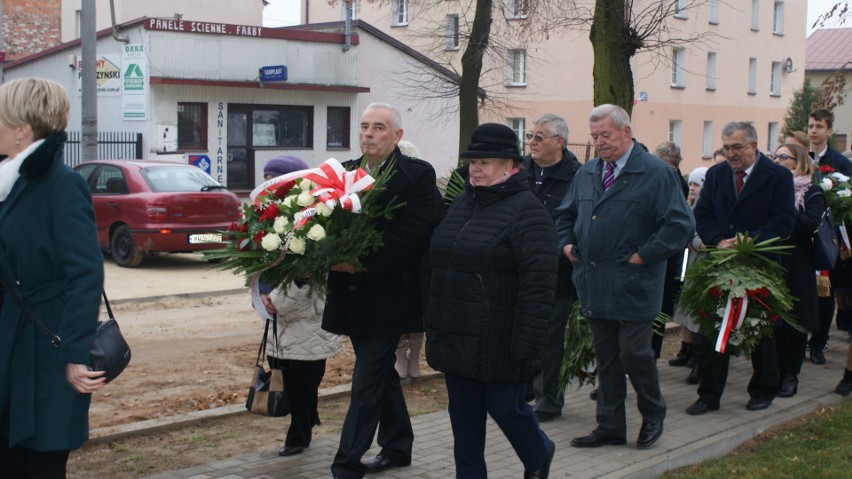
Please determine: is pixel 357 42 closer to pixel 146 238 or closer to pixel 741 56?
pixel 146 238

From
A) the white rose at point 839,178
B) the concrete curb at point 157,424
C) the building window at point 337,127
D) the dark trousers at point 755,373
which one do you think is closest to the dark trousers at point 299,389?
the concrete curb at point 157,424

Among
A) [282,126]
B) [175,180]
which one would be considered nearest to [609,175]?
[175,180]

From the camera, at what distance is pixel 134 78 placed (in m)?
26.8

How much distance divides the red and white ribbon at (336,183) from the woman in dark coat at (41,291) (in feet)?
4.94

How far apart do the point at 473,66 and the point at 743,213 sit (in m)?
15.0

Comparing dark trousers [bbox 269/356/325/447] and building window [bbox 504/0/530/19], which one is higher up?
building window [bbox 504/0/530/19]

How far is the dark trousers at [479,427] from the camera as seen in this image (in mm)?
5340

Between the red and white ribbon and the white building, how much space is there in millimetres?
19057

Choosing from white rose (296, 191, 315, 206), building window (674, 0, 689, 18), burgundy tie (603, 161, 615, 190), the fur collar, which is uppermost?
building window (674, 0, 689, 18)

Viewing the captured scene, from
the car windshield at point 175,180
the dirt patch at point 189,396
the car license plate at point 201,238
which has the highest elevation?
the car windshield at point 175,180

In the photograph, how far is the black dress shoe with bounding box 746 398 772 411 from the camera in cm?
782

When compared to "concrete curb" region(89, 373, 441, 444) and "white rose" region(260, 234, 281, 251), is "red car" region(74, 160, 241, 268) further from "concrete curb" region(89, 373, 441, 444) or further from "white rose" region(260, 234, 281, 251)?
"white rose" region(260, 234, 281, 251)

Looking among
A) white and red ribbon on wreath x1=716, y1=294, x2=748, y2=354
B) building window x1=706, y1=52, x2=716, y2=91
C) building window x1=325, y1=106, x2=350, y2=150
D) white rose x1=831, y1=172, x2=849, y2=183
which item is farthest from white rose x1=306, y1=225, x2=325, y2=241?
building window x1=706, y1=52, x2=716, y2=91

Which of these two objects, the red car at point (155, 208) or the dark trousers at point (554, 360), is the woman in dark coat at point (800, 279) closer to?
the dark trousers at point (554, 360)
